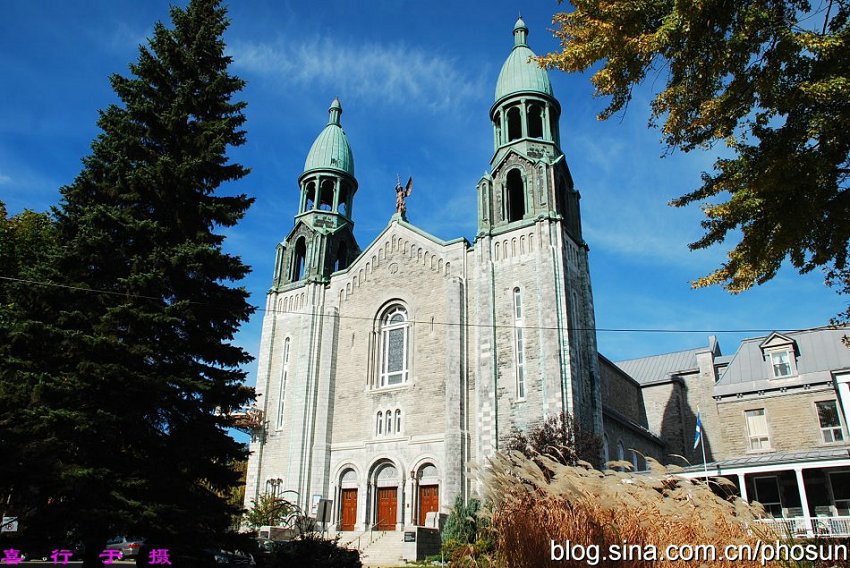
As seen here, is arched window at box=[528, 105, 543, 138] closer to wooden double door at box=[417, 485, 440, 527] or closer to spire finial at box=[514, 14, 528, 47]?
spire finial at box=[514, 14, 528, 47]

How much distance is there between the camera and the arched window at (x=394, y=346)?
29.0 meters

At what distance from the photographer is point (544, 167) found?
90.5ft

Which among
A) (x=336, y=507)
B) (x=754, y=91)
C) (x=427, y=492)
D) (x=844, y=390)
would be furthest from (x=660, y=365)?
(x=754, y=91)

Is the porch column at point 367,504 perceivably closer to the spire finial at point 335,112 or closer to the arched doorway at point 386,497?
the arched doorway at point 386,497

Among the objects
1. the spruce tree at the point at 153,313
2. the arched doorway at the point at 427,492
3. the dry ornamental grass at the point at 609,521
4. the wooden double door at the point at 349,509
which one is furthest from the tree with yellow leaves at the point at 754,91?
the wooden double door at the point at 349,509

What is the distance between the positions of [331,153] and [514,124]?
11.6 meters

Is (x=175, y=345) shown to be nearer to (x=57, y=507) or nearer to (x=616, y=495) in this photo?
(x=57, y=507)

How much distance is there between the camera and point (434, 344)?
2789 centimetres

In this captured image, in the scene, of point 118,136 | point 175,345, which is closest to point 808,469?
point 175,345

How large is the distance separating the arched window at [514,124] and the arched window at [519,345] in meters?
9.37

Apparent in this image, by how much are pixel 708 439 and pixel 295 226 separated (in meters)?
29.1

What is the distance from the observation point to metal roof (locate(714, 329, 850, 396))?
86.1 feet

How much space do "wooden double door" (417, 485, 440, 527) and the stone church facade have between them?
8 cm

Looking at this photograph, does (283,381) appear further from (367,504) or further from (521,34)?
(521,34)
